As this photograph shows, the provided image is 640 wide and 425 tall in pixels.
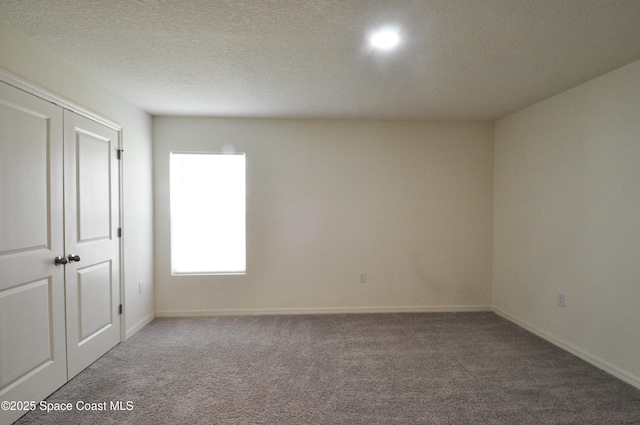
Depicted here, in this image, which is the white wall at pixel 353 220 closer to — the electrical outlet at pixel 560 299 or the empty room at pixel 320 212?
the empty room at pixel 320 212

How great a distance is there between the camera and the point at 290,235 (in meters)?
3.77

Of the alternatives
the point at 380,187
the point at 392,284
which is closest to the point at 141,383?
the point at 392,284

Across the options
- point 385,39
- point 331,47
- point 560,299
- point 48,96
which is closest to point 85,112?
point 48,96

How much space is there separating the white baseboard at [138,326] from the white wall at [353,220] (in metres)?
0.18

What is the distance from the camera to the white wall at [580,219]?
90.8 inches

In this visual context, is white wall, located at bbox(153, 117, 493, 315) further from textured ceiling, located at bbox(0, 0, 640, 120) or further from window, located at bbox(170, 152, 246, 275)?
textured ceiling, located at bbox(0, 0, 640, 120)

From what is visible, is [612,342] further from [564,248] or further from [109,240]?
[109,240]

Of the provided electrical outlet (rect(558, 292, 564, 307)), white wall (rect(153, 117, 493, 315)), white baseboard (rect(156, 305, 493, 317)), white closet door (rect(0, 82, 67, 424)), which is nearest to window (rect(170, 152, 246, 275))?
white wall (rect(153, 117, 493, 315))

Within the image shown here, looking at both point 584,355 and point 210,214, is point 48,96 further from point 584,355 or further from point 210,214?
point 584,355

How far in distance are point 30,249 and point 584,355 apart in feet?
14.9

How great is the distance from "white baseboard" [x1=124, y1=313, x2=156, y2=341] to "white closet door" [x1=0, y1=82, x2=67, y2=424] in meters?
0.82

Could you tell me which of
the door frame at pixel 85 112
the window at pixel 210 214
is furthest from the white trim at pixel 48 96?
the window at pixel 210 214

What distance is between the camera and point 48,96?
208 cm

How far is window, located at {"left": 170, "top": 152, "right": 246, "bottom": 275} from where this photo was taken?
3748 millimetres
